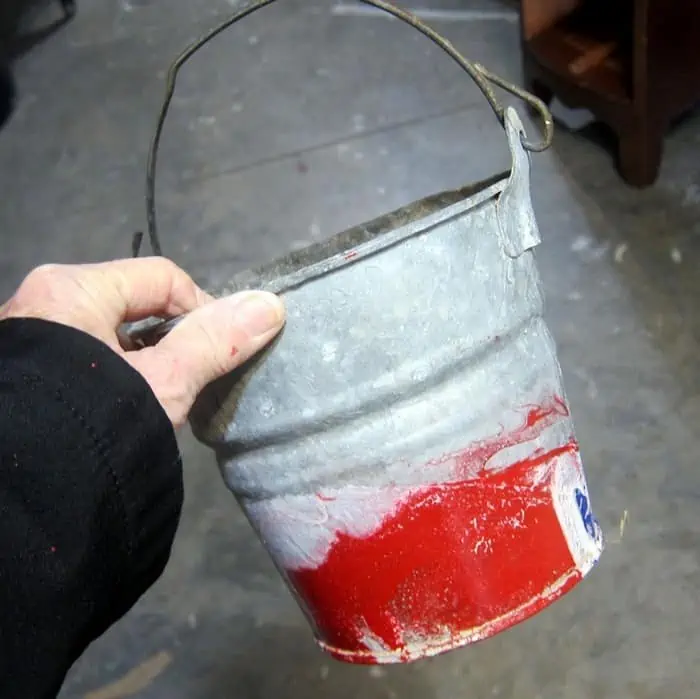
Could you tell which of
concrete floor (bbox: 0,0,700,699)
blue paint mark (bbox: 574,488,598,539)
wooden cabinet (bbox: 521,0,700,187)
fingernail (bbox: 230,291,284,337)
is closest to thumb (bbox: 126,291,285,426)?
fingernail (bbox: 230,291,284,337)

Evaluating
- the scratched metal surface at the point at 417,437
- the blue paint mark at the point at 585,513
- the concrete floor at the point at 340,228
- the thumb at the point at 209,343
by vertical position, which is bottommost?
the concrete floor at the point at 340,228

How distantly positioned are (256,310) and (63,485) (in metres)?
0.17

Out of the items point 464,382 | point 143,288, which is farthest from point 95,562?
point 464,382

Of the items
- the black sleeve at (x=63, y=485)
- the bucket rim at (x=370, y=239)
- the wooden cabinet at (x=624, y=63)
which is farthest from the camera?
the wooden cabinet at (x=624, y=63)

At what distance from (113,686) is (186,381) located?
788 millimetres

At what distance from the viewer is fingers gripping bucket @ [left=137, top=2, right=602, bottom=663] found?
0.66m

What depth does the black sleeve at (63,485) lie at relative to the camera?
1.74ft

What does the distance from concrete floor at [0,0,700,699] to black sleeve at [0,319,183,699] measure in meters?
0.69

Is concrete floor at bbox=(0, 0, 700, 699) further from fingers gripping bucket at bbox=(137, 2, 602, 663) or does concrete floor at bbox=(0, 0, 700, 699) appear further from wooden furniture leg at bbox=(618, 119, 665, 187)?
fingers gripping bucket at bbox=(137, 2, 602, 663)

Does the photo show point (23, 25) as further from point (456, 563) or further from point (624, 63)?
point (456, 563)

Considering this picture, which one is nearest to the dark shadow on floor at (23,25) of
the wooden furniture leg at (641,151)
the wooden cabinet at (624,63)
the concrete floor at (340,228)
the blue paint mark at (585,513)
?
the concrete floor at (340,228)

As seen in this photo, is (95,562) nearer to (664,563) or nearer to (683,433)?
(664,563)

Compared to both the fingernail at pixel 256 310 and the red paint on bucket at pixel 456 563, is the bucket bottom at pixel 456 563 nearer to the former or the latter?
the red paint on bucket at pixel 456 563

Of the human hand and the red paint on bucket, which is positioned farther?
the red paint on bucket
